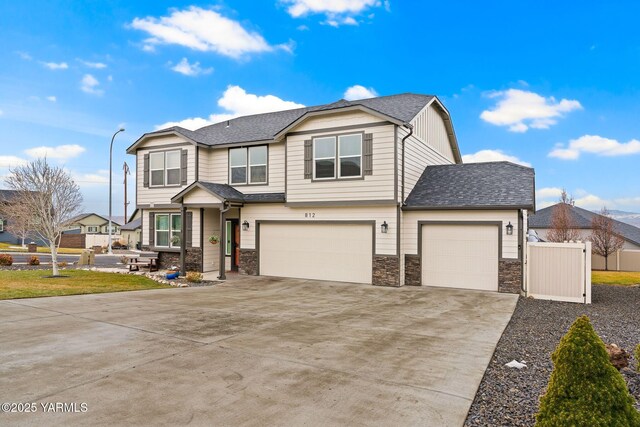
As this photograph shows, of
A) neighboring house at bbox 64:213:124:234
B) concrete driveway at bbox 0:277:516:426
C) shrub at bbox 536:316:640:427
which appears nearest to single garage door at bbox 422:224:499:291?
concrete driveway at bbox 0:277:516:426

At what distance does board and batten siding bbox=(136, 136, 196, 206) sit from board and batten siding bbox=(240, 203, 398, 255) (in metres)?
3.27

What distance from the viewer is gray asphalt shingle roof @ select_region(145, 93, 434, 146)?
15.1 m

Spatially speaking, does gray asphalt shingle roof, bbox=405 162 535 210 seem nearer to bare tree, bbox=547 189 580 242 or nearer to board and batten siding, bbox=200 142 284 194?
board and batten siding, bbox=200 142 284 194

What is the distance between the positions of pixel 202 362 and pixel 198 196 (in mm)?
10644

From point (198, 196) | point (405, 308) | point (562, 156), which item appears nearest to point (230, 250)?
point (198, 196)

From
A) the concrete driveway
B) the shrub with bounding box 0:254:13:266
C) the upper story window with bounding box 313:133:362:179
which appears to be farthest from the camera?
the shrub with bounding box 0:254:13:266

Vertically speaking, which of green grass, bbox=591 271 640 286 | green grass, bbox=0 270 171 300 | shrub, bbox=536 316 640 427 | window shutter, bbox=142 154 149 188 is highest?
window shutter, bbox=142 154 149 188

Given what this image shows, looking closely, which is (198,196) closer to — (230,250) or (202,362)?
(230,250)

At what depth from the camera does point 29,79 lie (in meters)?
17.6

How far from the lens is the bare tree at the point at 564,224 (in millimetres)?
25906

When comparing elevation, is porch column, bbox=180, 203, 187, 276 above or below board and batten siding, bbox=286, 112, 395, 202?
below

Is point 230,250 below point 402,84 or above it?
below

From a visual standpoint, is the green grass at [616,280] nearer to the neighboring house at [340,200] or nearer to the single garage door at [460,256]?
the neighboring house at [340,200]

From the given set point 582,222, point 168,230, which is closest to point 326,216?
point 168,230
